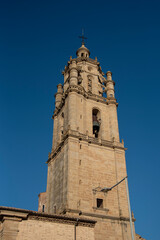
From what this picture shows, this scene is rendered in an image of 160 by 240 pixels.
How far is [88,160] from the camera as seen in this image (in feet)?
119

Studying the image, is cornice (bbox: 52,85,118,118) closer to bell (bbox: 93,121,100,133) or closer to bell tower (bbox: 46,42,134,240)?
bell tower (bbox: 46,42,134,240)

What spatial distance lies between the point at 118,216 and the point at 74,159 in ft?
27.4

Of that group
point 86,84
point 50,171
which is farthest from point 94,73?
point 50,171

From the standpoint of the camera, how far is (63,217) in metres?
23.9

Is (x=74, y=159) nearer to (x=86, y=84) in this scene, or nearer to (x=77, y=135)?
(x=77, y=135)

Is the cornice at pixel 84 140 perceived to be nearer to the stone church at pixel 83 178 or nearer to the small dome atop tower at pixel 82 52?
the stone church at pixel 83 178

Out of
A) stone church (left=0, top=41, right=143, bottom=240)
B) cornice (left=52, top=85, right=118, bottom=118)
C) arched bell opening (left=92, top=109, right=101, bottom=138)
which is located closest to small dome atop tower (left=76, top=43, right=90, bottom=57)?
stone church (left=0, top=41, right=143, bottom=240)

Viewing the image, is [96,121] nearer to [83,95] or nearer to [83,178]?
→ [83,95]

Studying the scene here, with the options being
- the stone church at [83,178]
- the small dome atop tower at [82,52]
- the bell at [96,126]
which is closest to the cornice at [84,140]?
the stone church at [83,178]

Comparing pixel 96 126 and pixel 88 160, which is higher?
pixel 96 126

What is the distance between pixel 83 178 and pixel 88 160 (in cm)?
277

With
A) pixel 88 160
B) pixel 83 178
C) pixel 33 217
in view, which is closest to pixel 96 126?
pixel 88 160

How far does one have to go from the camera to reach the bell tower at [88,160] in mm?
32281

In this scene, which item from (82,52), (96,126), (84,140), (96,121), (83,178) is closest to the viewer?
(83,178)
